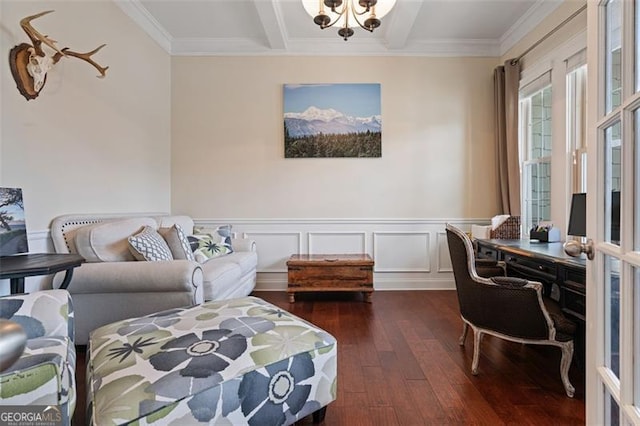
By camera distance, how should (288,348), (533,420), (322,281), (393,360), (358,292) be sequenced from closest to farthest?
(288,348) < (533,420) < (393,360) < (322,281) < (358,292)

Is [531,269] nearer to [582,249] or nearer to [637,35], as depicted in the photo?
[582,249]

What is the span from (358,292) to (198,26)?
3.46 m

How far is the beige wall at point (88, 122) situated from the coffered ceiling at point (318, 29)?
0.34 m

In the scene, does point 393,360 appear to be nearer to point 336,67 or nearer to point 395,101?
point 395,101

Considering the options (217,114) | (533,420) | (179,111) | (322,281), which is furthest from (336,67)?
(533,420)

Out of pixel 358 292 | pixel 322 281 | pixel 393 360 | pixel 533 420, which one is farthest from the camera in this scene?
pixel 358 292

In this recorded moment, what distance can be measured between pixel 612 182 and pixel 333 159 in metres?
3.16

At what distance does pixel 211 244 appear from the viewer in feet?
10.9

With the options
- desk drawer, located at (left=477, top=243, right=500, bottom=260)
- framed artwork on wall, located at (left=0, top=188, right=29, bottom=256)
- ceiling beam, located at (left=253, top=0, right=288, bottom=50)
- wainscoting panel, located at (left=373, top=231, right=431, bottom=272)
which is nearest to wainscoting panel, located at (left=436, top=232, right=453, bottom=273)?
wainscoting panel, located at (left=373, top=231, right=431, bottom=272)

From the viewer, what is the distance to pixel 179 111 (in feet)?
13.1

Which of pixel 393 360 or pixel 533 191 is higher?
pixel 533 191

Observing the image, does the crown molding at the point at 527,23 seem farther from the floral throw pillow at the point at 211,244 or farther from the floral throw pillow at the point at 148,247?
the floral throw pillow at the point at 148,247

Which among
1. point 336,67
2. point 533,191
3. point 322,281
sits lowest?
point 322,281

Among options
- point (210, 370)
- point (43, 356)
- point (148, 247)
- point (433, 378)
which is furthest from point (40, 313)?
point (433, 378)
